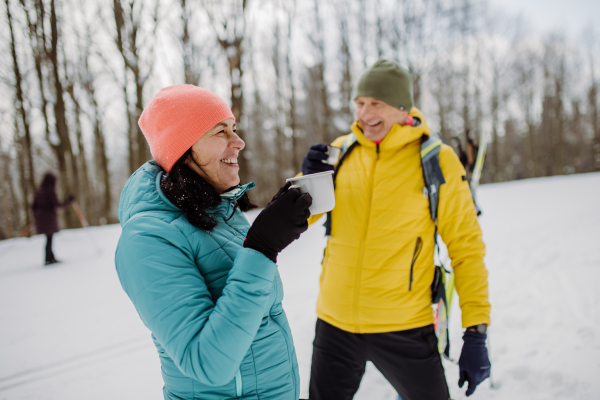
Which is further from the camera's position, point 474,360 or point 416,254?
point 416,254

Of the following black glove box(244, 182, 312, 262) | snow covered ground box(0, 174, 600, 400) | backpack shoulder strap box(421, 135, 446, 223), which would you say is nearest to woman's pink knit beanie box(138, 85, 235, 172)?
black glove box(244, 182, 312, 262)

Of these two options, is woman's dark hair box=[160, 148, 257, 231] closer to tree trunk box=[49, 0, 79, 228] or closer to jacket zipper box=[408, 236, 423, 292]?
jacket zipper box=[408, 236, 423, 292]

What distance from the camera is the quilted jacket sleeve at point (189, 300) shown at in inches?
31.4

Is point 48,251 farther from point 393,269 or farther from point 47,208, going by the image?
point 393,269

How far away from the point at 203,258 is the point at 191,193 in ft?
0.69

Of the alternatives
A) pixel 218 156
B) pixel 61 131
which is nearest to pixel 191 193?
pixel 218 156

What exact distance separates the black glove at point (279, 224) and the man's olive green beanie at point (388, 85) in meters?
1.03

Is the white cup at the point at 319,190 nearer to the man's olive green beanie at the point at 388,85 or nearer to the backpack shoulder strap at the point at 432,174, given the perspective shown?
the backpack shoulder strap at the point at 432,174

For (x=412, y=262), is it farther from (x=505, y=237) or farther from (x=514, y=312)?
(x=505, y=237)

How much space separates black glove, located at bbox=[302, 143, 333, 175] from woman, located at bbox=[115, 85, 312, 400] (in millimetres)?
707

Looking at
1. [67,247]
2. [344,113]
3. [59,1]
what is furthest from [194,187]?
[344,113]

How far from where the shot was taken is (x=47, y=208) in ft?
Result: 21.9

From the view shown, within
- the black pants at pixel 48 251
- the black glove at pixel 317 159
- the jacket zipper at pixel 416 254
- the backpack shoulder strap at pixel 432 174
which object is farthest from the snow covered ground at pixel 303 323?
the black glove at pixel 317 159

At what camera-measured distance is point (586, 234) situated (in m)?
6.11
